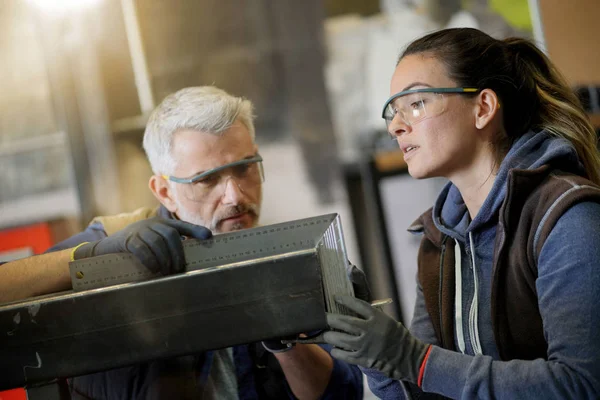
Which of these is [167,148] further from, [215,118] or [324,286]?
[324,286]

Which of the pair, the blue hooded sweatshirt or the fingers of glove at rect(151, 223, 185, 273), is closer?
Result: the blue hooded sweatshirt

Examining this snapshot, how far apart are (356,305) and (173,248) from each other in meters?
0.43

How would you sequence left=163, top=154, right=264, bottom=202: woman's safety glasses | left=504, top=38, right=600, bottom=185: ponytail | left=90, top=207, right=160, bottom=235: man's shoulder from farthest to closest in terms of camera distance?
left=90, top=207, right=160, bottom=235: man's shoulder < left=163, top=154, right=264, bottom=202: woman's safety glasses < left=504, top=38, right=600, bottom=185: ponytail

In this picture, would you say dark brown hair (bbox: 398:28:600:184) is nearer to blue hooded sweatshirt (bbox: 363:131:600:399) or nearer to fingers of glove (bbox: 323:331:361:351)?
blue hooded sweatshirt (bbox: 363:131:600:399)

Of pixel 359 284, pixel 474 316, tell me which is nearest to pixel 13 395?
pixel 359 284

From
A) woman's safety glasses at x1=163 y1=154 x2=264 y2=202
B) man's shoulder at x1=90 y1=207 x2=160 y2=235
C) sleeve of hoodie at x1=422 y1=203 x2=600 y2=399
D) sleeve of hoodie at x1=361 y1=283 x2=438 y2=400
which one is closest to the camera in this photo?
sleeve of hoodie at x1=422 y1=203 x2=600 y2=399

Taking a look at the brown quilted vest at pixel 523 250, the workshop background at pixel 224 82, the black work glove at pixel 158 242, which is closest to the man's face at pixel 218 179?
the black work glove at pixel 158 242

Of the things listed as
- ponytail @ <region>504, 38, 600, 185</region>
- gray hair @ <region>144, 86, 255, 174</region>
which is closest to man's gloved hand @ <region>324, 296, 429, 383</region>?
ponytail @ <region>504, 38, 600, 185</region>

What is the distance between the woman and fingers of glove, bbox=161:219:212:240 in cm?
34

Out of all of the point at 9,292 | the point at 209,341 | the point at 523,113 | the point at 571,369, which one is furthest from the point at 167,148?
the point at 571,369

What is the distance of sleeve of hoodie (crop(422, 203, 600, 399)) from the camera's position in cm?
132

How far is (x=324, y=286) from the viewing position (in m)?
1.43

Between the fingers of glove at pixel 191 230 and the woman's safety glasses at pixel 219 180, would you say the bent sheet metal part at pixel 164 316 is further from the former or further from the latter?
the woman's safety glasses at pixel 219 180

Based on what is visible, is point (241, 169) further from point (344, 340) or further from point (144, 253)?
point (344, 340)
